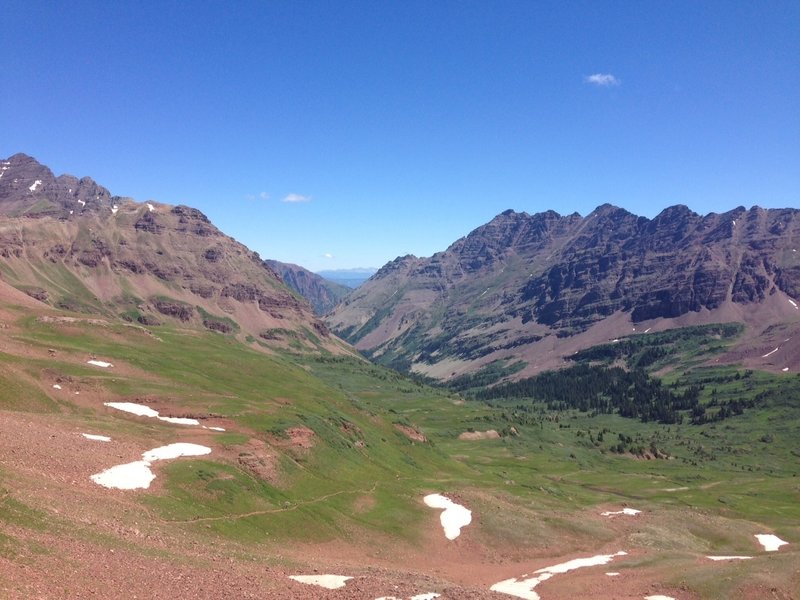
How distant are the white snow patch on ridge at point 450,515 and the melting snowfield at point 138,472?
33.8 metres

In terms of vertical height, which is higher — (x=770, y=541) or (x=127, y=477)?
(x=127, y=477)

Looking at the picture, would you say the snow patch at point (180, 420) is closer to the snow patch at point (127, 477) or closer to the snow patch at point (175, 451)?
the snow patch at point (175, 451)

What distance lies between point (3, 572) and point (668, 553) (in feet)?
237

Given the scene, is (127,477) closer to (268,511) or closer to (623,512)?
(268,511)

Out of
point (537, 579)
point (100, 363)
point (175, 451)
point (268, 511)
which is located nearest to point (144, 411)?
point (175, 451)

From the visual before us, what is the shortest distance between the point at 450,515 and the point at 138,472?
143ft

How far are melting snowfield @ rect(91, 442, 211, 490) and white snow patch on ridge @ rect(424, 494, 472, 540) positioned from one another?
33.8 m

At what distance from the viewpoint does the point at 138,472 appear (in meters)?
55.3

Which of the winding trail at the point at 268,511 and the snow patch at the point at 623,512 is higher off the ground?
the winding trail at the point at 268,511

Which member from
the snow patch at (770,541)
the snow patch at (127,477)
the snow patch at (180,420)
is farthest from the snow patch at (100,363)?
the snow patch at (770,541)

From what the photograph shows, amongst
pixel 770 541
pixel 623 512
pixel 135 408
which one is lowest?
pixel 770 541

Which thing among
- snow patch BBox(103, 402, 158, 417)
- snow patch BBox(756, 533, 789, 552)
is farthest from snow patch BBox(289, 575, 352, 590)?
snow patch BBox(756, 533, 789, 552)

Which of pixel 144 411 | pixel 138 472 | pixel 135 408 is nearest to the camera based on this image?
pixel 138 472

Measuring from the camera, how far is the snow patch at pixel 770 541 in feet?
299
